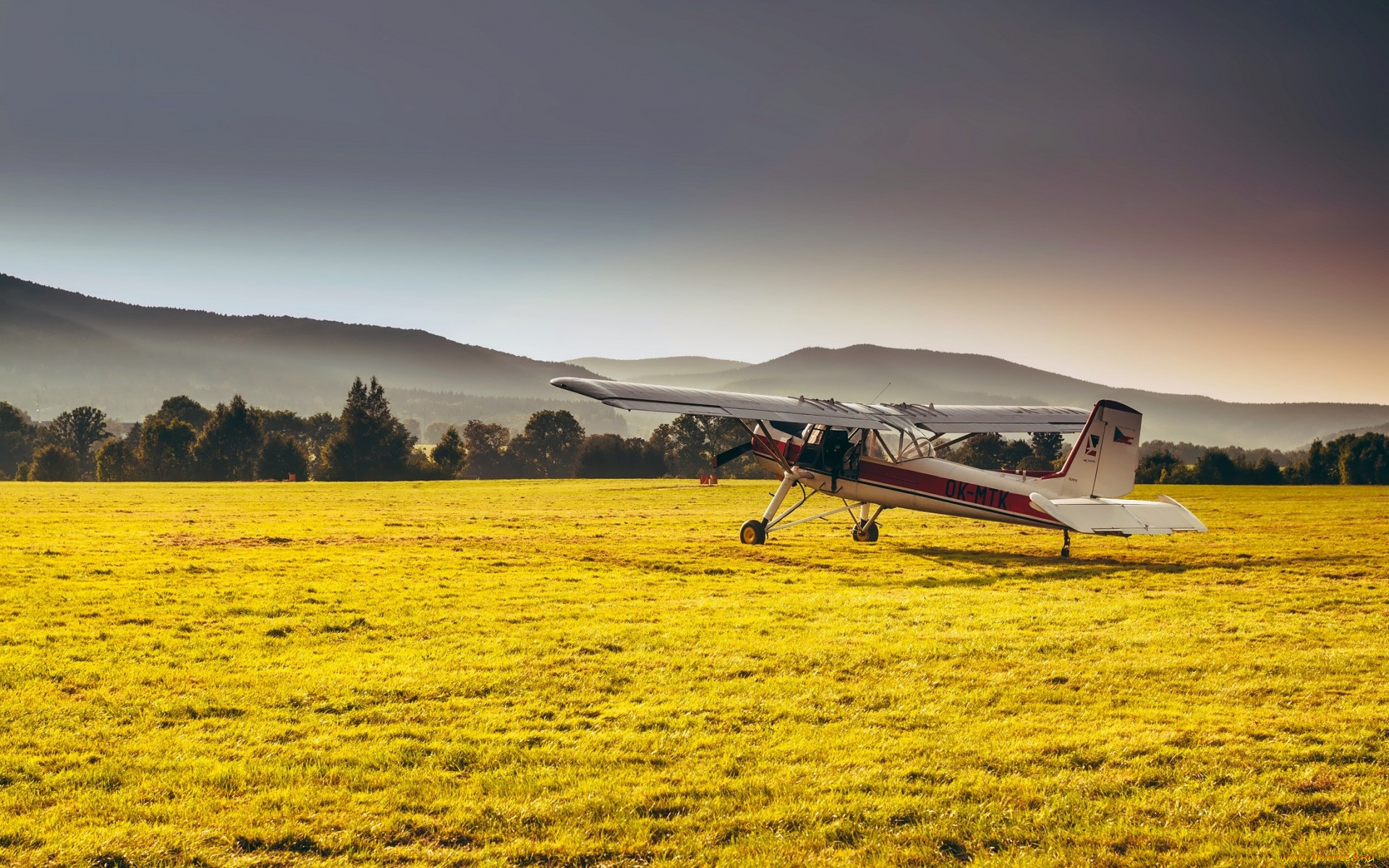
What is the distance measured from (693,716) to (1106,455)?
39.6 ft

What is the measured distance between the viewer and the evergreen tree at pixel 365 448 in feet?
264

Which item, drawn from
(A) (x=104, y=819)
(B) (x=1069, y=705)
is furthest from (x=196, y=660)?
(B) (x=1069, y=705)

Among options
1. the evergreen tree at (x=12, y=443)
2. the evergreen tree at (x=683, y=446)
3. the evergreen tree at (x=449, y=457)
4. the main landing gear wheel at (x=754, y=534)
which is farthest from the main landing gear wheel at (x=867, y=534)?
the evergreen tree at (x=12, y=443)

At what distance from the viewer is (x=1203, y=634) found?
31.1 feet

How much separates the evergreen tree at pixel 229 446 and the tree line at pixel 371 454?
3.7 inches

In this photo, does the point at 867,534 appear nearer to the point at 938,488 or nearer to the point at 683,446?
the point at 938,488

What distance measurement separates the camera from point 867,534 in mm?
19578

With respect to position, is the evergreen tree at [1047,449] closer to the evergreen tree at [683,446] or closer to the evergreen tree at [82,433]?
the evergreen tree at [683,446]

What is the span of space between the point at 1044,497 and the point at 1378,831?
11.2 m

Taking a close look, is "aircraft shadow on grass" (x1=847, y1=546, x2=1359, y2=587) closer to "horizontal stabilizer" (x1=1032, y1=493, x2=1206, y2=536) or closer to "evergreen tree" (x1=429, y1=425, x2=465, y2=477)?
"horizontal stabilizer" (x1=1032, y1=493, x2=1206, y2=536)

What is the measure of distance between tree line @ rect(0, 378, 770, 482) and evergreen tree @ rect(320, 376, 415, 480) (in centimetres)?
10

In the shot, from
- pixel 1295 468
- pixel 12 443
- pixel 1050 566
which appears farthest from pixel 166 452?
pixel 1295 468

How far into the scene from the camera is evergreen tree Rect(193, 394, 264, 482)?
78.6 meters

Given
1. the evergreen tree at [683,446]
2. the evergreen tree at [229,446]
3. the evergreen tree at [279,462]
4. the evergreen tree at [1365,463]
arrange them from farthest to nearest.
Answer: the evergreen tree at [683,446], the evergreen tree at [279,462], the evergreen tree at [229,446], the evergreen tree at [1365,463]
